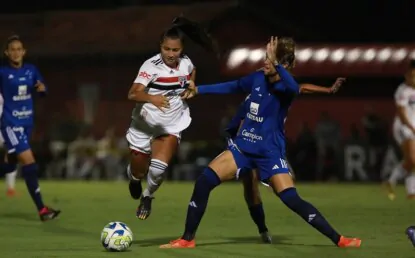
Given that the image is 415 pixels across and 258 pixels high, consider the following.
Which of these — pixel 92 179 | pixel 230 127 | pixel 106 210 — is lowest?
pixel 92 179

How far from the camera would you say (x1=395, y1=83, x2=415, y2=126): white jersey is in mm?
19078

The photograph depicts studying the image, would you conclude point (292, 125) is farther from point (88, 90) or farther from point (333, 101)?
point (88, 90)

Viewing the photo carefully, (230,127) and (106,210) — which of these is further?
(106,210)

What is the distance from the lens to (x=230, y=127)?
1225 cm

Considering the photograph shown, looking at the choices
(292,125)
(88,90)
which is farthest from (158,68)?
(88,90)

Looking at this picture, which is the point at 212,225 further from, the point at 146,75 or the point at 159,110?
the point at 146,75

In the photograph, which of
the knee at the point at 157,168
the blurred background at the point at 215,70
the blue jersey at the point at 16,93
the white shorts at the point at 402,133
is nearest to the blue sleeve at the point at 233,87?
the knee at the point at 157,168

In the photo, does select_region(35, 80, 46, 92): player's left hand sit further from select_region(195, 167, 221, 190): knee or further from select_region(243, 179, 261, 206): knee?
select_region(195, 167, 221, 190): knee

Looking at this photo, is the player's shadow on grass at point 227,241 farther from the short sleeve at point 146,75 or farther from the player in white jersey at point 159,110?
the short sleeve at point 146,75

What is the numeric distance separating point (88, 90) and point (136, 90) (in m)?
25.0

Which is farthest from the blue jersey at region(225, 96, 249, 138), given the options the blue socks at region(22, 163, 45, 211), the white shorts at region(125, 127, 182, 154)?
the blue socks at region(22, 163, 45, 211)

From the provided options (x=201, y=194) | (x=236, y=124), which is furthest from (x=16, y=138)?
(x=201, y=194)

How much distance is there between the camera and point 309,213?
11.5m

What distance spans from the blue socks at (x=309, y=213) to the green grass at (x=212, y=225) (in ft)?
0.65
